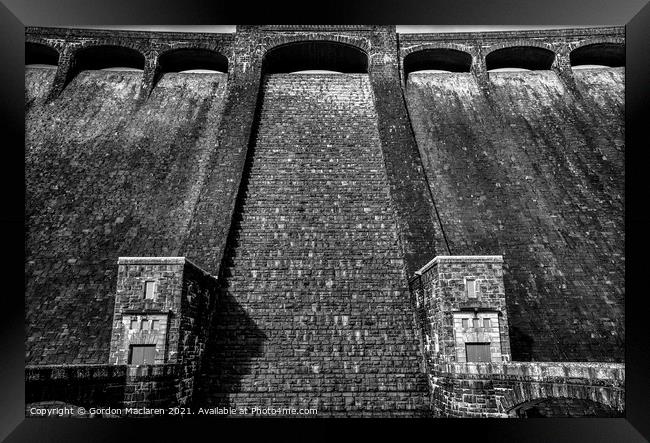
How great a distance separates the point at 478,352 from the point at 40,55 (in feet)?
50.1

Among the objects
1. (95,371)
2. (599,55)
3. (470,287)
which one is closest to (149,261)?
(95,371)

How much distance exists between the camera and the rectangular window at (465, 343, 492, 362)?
6387 millimetres

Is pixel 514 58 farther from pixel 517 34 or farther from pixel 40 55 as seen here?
pixel 40 55

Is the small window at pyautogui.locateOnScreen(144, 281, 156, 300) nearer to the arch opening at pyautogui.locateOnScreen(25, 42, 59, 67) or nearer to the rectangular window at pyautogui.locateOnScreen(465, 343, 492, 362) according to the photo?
the rectangular window at pyautogui.locateOnScreen(465, 343, 492, 362)

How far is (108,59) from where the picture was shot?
1473 centimetres

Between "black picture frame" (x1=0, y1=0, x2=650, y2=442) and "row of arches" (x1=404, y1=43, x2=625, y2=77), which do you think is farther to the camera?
"row of arches" (x1=404, y1=43, x2=625, y2=77)

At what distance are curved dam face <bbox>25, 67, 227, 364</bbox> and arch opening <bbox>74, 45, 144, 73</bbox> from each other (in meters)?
0.49

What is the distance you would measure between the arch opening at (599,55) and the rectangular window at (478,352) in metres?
11.8

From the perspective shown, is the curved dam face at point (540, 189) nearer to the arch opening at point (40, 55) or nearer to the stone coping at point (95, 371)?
the stone coping at point (95, 371)

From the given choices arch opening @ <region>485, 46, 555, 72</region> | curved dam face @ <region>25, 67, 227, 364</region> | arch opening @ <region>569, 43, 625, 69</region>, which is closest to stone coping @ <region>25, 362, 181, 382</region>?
curved dam face @ <region>25, 67, 227, 364</region>
